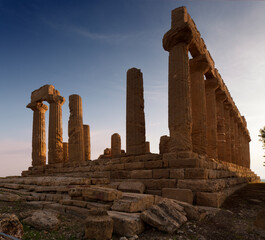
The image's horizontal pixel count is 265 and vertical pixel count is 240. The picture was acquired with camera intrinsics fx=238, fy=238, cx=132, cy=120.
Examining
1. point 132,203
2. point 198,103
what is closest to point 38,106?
point 198,103

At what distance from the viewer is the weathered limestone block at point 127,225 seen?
5.59 m

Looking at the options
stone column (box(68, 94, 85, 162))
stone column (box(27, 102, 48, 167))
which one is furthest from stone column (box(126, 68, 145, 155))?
stone column (box(27, 102, 48, 167))

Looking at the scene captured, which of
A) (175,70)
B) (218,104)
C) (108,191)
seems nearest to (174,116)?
(175,70)

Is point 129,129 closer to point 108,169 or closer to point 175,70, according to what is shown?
point 108,169

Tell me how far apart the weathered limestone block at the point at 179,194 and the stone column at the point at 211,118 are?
7.03m

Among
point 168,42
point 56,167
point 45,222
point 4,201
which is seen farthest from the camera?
point 56,167

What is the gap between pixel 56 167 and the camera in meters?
18.5

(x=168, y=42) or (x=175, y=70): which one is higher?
(x=168, y=42)

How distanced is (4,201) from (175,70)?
371 inches

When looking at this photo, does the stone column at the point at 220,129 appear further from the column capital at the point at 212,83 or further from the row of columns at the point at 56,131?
the row of columns at the point at 56,131

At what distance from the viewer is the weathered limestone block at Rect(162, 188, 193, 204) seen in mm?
9080

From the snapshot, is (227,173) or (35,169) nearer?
(227,173)

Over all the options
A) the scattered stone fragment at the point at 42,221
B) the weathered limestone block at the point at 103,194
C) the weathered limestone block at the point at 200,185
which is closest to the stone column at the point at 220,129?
the weathered limestone block at the point at 200,185

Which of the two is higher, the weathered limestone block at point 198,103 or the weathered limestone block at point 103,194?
Answer: the weathered limestone block at point 198,103
